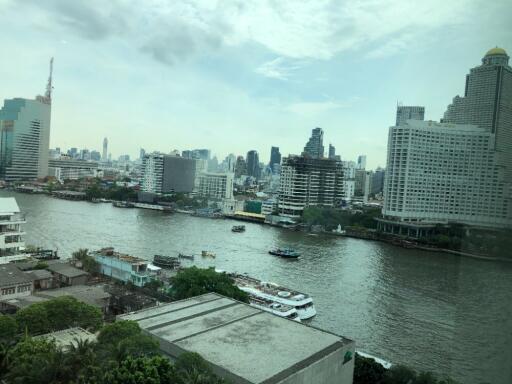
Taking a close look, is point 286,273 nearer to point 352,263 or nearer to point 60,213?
point 352,263

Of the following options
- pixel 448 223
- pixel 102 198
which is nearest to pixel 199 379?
pixel 448 223

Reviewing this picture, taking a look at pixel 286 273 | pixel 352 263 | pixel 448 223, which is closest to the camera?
pixel 286 273

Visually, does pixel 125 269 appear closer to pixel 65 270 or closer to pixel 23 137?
pixel 65 270

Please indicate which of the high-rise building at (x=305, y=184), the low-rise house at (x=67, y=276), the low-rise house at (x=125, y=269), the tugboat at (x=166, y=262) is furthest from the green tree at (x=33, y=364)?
the high-rise building at (x=305, y=184)

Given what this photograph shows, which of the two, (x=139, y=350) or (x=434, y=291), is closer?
(x=139, y=350)

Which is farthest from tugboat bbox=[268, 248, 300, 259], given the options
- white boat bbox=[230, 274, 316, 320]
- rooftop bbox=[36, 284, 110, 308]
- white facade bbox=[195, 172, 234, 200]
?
white facade bbox=[195, 172, 234, 200]

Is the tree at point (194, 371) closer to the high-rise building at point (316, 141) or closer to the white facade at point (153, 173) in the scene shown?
the white facade at point (153, 173)

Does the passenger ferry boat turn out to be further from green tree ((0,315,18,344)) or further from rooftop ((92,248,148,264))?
green tree ((0,315,18,344))
